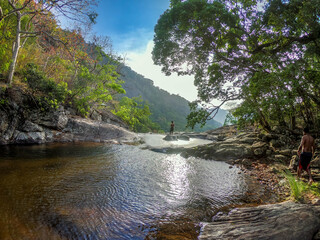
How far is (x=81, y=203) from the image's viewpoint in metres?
4.22

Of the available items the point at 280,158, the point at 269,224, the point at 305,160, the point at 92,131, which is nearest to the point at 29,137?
the point at 92,131

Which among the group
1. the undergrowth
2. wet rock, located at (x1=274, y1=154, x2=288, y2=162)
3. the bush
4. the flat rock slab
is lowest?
the flat rock slab

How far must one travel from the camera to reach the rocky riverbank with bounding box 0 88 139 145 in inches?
398

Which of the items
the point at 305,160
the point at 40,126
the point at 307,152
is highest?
the point at 307,152

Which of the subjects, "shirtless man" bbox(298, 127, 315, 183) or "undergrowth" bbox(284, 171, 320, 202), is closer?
"undergrowth" bbox(284, 171, 320, 202)

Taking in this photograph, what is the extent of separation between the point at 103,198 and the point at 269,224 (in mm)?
4184

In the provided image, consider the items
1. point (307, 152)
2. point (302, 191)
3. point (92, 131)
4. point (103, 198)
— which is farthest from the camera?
point (92, 131)

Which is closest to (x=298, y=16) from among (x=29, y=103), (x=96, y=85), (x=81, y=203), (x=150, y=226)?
(x=150, y=226)

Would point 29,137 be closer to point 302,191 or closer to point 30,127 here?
point 30,127

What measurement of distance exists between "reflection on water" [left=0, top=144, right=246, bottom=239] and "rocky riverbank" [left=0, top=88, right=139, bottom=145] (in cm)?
324

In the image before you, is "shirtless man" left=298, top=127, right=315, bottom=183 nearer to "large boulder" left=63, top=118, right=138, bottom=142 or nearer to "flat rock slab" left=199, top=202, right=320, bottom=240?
"flat rock slab" left=199, top=202, right=320, bottom=240

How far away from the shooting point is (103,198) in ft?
15.3

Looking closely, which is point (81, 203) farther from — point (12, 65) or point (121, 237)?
point (12, 65)

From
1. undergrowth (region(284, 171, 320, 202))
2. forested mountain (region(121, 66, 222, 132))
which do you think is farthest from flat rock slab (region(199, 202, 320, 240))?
forested mountain (region(121, 66, 222, 132))
